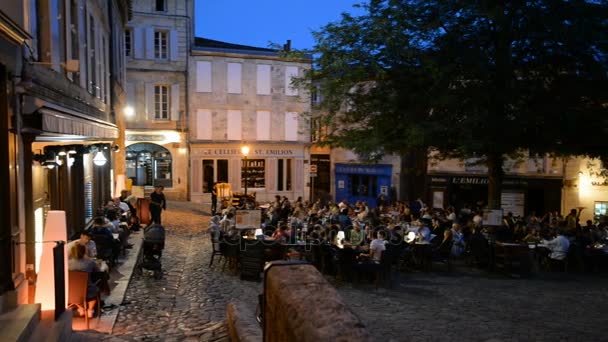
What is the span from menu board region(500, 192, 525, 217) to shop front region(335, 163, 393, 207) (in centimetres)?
624

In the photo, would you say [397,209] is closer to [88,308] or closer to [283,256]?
[283,256]

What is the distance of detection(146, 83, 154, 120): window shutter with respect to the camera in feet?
89.6

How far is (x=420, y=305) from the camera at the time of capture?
9.21 metres

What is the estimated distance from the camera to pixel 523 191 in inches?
879

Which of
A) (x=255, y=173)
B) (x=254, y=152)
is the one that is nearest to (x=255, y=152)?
(x=254, y=152)

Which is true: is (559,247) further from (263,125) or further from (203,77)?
(203,77)

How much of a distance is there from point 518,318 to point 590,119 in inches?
249

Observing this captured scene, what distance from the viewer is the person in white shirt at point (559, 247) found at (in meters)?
12.3

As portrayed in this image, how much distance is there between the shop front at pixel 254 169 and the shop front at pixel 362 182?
7.22 ft

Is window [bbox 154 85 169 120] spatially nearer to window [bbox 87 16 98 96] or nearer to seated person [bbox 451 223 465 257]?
window [bbox 87 16 98 96]

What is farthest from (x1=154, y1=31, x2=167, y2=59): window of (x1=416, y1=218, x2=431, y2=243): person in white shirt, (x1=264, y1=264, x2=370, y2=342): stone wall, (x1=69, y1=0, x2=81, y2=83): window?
(x1=264, y1=264, x2=370, y2=342): stone wall

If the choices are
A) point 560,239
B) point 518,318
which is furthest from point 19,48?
point 560,239

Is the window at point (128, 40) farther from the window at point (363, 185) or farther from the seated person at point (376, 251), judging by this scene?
the seated person at point (376, 251)

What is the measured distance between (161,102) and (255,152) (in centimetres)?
590
